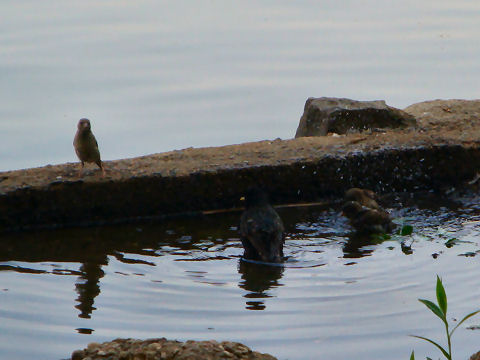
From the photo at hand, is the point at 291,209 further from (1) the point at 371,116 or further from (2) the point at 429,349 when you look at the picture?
(2) the point at 429,349

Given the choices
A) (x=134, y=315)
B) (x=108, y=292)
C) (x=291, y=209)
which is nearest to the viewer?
(x=134, y=315)

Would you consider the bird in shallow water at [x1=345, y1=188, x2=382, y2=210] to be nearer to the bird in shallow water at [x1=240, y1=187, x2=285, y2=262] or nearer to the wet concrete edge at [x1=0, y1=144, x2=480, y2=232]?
the wet concrete edge at [x1=0, y1=144, x2=480, y2=232]

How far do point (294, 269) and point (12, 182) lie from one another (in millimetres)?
2583

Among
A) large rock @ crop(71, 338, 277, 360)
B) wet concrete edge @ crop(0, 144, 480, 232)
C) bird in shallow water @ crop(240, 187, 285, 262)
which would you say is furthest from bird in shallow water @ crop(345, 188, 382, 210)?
large rock @ crop(71, 338, 277, 360)

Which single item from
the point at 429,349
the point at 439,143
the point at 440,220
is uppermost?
the point at 439,143

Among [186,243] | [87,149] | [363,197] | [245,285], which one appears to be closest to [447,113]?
[363,197]

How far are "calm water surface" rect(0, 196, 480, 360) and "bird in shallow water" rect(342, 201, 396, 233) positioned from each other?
0.11 metres

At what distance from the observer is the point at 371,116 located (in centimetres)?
930

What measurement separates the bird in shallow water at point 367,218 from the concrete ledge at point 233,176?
2.79 ft

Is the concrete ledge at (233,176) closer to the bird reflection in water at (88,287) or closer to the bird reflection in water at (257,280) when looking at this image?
the bird reflection in water at (88,287)

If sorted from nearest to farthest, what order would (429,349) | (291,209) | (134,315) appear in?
(429,349) < (134,315) < (291,209)

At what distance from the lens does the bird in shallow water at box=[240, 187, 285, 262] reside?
6719 mm

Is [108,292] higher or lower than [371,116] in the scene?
lower

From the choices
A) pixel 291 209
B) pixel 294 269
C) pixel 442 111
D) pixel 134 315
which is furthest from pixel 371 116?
pixel 134 315
